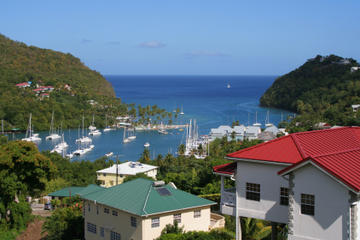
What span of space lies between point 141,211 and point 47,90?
300ft

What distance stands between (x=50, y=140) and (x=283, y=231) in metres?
64.3

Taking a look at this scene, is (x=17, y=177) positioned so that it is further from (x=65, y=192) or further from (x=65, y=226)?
(x=65, y=192)

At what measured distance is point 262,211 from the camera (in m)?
11.8

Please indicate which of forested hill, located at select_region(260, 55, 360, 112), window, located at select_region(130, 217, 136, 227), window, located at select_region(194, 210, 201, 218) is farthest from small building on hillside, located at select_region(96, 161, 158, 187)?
forested hill, located at select_region(260, 55, 360, 112)

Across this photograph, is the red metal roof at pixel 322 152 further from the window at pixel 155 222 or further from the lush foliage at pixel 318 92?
the lush foliage at pixel 318 92

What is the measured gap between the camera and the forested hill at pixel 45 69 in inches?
4235

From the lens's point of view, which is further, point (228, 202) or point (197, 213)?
point (197, 213)

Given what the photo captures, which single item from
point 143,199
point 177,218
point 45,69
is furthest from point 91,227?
point 45,69

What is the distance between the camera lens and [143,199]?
643 inches

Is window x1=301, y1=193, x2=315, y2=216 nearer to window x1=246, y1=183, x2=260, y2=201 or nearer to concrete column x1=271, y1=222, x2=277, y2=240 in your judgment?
window x1=246, y1=183, x2=260, y2=201

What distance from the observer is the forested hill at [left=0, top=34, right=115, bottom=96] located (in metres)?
108

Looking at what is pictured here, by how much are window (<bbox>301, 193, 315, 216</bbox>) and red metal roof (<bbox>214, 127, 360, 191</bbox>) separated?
2.19 ft

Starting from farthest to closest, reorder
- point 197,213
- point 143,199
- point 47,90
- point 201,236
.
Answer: point 47,90 → point 197,213 → point 143,199 → point 201,236

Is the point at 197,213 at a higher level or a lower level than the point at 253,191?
lower
